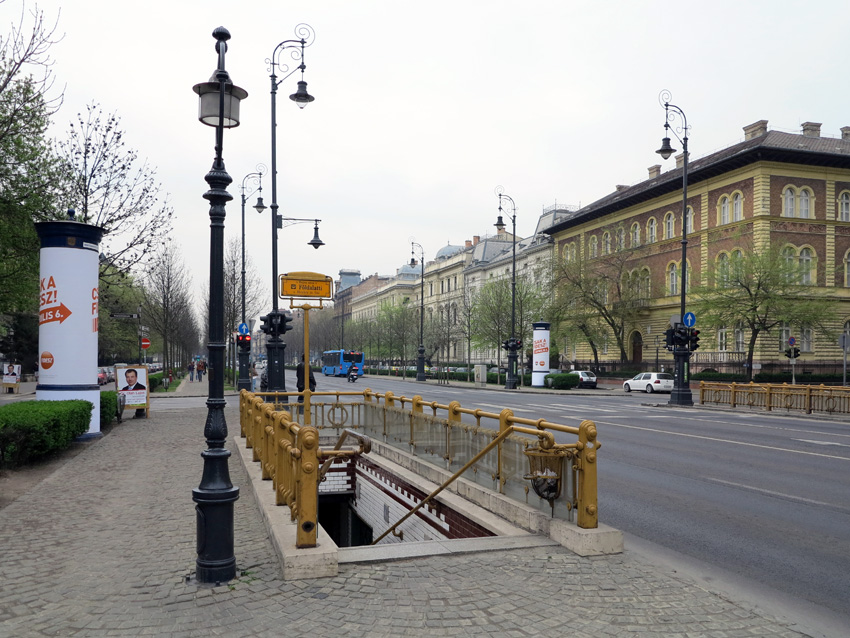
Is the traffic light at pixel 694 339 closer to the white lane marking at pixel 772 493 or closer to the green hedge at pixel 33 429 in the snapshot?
the white lane marking at pixel 772 493

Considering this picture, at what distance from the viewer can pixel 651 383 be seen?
150ft

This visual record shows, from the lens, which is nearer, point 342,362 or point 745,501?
point 745,501

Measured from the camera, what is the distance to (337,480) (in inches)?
566

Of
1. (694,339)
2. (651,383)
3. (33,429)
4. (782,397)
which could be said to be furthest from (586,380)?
(33,429)

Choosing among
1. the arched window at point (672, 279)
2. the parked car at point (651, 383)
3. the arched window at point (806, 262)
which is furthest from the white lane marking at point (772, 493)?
the arched window at point (672, 279)

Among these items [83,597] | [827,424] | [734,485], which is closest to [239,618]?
[83,597]

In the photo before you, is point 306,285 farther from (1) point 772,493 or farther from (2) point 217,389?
(1) point 772,493

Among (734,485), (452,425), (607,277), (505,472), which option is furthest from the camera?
(607,277)

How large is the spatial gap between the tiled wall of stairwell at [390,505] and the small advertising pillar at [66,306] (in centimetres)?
628

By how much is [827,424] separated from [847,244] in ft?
102

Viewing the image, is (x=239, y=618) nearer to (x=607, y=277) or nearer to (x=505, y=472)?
(x=505, y=472)

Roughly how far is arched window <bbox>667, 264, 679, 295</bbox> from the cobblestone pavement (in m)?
51.0

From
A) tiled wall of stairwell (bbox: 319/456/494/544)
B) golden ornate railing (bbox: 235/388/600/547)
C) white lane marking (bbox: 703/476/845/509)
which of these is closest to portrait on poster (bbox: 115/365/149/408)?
tiled wall of stairwell (bbox: 319/456/494/544)

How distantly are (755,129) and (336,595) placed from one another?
172ft
